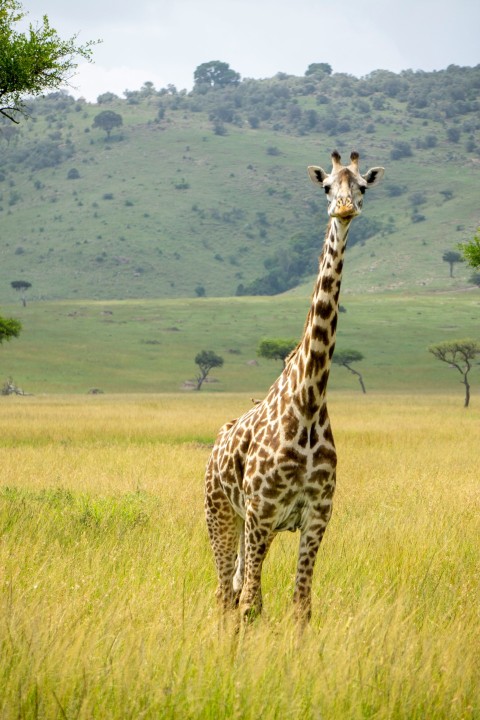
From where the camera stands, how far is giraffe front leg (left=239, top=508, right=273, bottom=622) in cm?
686

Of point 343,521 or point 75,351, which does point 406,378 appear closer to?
point 75,351

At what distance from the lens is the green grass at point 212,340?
82438mm

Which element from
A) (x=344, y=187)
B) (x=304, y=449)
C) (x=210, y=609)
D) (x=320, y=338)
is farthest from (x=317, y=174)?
(x=210, y=609)

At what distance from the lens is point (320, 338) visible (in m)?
7.10

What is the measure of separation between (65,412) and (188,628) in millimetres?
36599

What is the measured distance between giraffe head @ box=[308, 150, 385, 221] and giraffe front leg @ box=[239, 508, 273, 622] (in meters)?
2.20

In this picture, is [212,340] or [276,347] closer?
[276,347]

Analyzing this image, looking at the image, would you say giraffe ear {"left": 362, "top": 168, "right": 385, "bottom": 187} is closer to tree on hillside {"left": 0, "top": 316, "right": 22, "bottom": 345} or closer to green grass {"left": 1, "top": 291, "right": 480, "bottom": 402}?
tree on hillside {"left": 0, "top": 316, "right": 22, "bottom": 345}

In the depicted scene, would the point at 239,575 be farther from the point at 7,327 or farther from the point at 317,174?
the point at 7,327

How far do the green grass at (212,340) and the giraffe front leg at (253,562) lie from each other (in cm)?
6119

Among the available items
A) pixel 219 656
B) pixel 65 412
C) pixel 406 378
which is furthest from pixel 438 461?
pixel 406 378

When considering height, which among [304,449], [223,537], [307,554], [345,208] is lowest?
[223,537]

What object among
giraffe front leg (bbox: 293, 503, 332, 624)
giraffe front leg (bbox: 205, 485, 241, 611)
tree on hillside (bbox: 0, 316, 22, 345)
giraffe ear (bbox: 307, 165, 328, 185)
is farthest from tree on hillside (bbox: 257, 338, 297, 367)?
giraffe front leg (bbox: 293, 503, 332, 624)

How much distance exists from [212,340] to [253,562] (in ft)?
312
